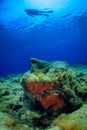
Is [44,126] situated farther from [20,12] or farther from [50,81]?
[20,12]

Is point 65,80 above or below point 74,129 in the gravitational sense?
above

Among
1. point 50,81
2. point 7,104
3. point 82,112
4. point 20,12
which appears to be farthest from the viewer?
point 20,12

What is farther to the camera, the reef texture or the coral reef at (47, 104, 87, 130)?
the reef texture

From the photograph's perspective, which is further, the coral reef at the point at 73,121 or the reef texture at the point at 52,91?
the reef texture at the point at 52,91

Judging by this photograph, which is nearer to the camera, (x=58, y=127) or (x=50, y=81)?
(x=58, y=127)

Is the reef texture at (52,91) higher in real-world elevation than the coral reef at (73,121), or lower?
higher

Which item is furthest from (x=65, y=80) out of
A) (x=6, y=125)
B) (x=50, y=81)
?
(x=6, y=125)

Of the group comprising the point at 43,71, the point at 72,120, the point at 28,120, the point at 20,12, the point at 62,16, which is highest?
the point at 62,16

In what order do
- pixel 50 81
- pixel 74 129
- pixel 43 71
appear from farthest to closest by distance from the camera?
1. pixel 43 71
2. pixel 50 81
3. pixel 74 129

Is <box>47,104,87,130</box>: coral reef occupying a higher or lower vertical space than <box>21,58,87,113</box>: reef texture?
lower

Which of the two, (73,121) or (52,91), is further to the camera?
(52,91)

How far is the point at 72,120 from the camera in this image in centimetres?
415

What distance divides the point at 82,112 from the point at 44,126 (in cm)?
99

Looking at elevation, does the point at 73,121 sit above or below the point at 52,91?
below
